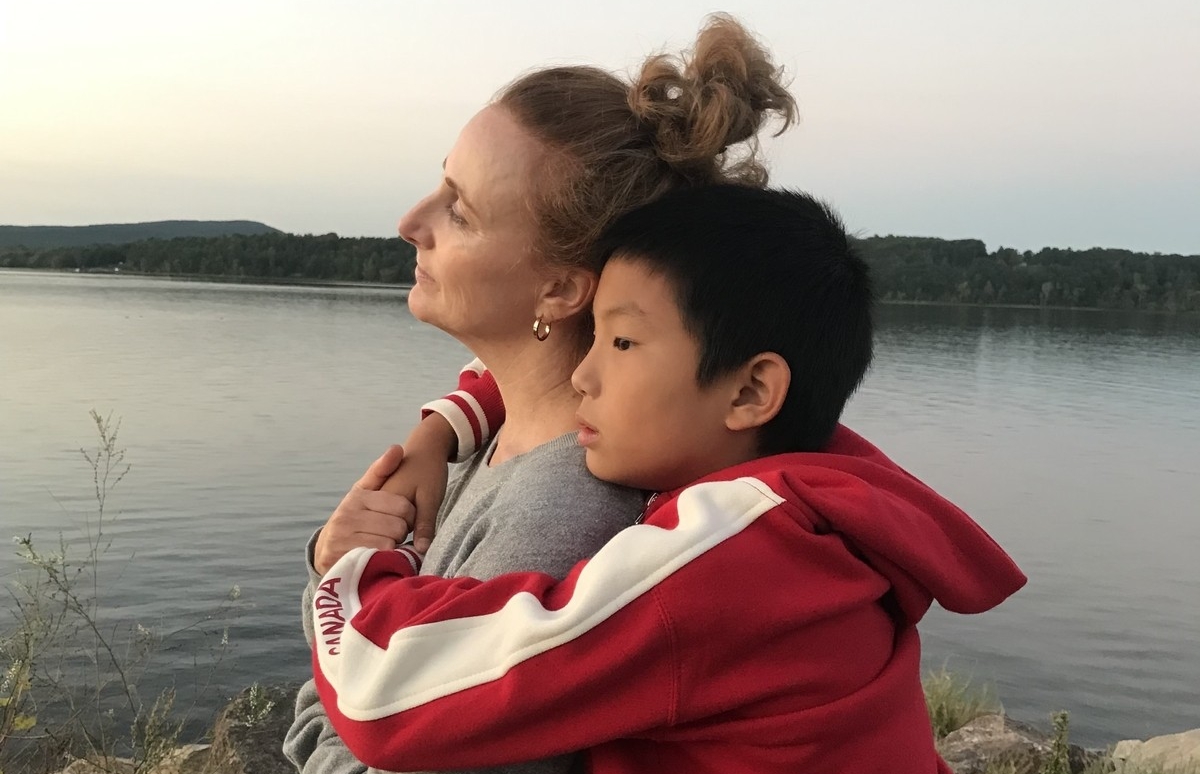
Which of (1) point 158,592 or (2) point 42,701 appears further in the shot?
(1) point 158,592

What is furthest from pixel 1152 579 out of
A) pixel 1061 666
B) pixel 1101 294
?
pixel 1101 294

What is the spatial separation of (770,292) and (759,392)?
18 centimetres

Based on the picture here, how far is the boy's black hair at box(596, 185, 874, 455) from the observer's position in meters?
1.82

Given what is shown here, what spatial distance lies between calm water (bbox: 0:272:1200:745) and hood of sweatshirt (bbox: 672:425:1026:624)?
26.1ft

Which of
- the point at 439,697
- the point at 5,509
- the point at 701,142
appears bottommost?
the point at 5,509

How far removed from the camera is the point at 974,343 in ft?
179

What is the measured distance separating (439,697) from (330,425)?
63.7 feet

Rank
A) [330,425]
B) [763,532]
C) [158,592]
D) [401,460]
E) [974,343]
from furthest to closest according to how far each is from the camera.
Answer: [974,343], [330,425], [158,592], [401,460], [763,532]

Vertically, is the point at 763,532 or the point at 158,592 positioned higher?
the point at 763,532

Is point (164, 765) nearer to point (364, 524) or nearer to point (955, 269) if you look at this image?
point (364, 524)

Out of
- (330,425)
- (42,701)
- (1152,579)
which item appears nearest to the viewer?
(42,701)

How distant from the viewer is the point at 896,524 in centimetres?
155

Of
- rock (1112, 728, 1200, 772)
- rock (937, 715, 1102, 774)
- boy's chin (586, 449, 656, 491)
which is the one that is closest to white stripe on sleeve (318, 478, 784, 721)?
boy's chin (586, 449, 656, 491)

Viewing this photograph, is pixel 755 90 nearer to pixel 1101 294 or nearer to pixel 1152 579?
pixel 1152 579
